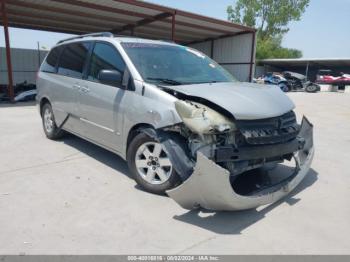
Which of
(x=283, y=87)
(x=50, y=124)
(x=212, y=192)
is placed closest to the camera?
(x=212, y=192)

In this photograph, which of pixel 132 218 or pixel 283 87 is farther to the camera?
pixel 283 87

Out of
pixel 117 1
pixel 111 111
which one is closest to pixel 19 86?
pixel 117 1

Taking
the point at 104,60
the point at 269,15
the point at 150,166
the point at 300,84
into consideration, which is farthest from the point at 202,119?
the point at 269,15

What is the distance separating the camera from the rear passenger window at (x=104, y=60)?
4.00 metres

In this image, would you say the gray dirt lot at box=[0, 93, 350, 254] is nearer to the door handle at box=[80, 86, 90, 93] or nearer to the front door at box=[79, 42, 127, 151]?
the front door at box=[79, 42, 127, 151]

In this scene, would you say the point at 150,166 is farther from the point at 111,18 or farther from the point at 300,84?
the point at 300,84

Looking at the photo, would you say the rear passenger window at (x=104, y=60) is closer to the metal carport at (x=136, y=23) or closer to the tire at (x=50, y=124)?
the tire at (x=50, y=124)

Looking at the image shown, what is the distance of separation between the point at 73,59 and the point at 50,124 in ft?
5.08

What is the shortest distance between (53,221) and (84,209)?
348mm

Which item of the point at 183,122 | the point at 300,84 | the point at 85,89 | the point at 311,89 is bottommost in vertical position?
the point at 311,89

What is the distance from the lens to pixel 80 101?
182 inches

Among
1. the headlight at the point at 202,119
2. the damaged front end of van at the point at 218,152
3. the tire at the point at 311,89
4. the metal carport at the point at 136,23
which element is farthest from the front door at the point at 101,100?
the tire at the point at 311,89

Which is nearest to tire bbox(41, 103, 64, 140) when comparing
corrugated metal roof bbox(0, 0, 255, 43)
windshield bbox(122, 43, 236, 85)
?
windshield bbox(122, 43, 236, 85)

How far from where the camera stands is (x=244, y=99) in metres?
3.28
